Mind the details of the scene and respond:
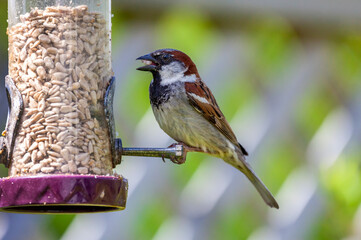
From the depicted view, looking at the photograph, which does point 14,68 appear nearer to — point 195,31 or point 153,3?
point 153,3

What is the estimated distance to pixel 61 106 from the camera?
262 centimetres

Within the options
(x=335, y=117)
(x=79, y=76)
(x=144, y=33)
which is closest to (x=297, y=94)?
(x=335, y=117)

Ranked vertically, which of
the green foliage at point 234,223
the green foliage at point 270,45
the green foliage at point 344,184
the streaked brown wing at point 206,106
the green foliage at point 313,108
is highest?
the green foliage at point 270,45

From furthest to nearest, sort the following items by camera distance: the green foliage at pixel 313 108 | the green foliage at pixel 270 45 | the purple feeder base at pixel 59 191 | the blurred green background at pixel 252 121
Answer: the green foliage at pixel 313 108 → the green foliage at pixel 270 45 → the blurred green background at pixel 252 121 → the purple feeder base at pixel 59 191

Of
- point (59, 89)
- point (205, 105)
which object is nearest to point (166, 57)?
point (205, 105)

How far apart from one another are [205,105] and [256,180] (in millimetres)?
447

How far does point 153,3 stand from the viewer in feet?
12.8

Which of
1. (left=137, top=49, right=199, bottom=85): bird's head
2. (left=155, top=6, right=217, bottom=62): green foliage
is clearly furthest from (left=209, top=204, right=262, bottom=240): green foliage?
(left=137, top=49, right=199, bottom=85): bird's head

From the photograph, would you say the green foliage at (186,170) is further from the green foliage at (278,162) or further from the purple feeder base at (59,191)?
the purple feeder base at (59,191)

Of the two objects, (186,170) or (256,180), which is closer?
(256,180)

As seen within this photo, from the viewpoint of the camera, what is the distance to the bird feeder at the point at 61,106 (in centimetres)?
256

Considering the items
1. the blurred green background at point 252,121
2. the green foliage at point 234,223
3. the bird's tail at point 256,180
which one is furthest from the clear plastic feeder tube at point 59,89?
the green foliage at point 234,223

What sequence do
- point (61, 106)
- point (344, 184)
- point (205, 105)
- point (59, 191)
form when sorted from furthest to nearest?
point (344, 184) < point (205, 105) < point (61, 106) < point (59, 191)

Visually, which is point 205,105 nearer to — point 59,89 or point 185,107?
point 185,107
